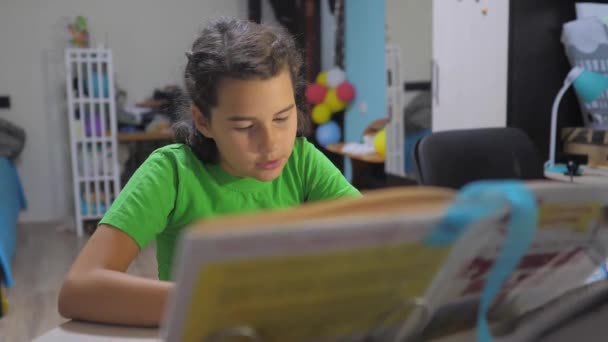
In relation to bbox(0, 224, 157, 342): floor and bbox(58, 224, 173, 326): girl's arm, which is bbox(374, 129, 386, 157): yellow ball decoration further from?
bbox(58, 224, 173, 326): girl's arm

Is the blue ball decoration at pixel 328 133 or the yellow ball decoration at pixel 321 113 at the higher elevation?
the yellow ball decoration at pixel 321 113

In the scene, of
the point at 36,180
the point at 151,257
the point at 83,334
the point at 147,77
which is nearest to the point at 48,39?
the point at 147,77

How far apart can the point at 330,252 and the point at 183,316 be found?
0.36ft

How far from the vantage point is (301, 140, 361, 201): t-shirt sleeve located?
1130 millimetres

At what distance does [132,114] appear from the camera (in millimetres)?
4523

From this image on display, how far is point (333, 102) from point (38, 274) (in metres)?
2.15

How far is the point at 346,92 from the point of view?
4.03 m

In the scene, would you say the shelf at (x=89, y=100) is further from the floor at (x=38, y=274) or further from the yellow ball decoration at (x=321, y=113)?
the yellow ball decoration at (x=321, y=113)

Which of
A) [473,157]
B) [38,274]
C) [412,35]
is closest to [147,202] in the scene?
[473,157]

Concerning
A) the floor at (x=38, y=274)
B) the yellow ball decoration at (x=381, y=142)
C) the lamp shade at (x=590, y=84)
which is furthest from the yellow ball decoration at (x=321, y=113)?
the lamp shade at (x=590, y=84)

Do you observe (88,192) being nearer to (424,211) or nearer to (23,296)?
(23,296)

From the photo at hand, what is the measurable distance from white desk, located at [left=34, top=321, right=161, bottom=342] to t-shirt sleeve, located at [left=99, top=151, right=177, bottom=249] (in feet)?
0.56

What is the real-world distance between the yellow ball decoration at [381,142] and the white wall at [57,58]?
74.5 inches

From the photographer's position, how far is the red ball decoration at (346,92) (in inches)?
159
